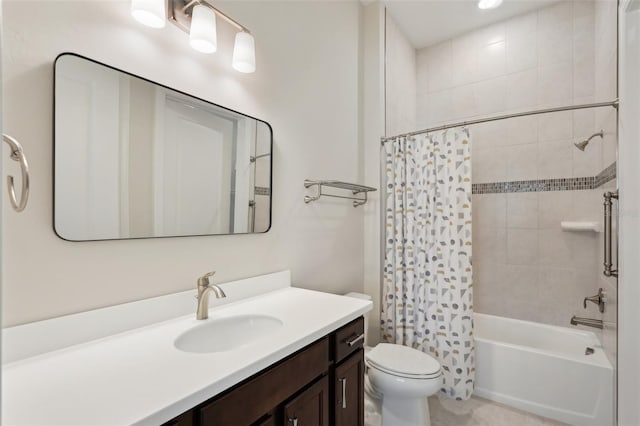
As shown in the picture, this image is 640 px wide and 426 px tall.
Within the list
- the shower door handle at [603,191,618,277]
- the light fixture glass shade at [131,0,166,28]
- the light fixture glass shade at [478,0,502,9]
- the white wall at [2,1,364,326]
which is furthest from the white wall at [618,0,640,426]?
the light fixture glass shade at [131,0,166,28]

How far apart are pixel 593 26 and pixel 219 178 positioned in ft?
9.71

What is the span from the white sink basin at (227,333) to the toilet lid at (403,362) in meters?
0.80

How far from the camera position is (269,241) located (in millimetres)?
1745

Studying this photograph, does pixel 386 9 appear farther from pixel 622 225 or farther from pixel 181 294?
pixel 181 294

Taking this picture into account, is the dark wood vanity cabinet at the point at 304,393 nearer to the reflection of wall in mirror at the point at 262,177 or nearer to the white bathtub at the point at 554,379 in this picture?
the reflection of wall in mirror at the point at 262,177

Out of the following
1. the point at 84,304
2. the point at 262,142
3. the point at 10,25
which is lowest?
the point at 84,304

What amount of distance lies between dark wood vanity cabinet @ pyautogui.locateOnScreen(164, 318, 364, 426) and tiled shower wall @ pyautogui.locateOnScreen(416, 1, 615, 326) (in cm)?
187

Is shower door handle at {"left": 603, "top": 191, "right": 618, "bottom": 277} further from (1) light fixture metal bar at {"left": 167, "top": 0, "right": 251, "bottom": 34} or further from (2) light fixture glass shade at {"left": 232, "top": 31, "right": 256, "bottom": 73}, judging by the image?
(1) light fixture metal bar at {"left": 167, "top": 0, "right": 251, "bottom": 34}

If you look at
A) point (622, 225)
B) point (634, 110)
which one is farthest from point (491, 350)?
point (634, 110)

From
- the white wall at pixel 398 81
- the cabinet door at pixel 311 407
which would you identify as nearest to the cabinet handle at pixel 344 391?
the cabinet door at pixel 311 407

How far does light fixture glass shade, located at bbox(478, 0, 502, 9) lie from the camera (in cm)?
245

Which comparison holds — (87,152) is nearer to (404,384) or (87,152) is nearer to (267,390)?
(267,390)

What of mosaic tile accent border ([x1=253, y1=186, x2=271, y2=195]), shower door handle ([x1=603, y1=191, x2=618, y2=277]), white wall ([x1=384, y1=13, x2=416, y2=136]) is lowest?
shower door handle ([x1=603, y1=191, x2=618, y2=277])

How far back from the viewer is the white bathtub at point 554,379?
6.07 ft
